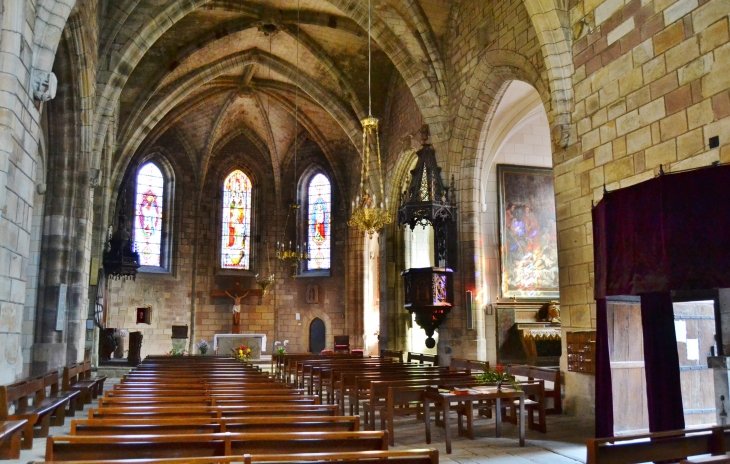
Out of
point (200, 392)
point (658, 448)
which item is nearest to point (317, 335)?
point (200, 392)

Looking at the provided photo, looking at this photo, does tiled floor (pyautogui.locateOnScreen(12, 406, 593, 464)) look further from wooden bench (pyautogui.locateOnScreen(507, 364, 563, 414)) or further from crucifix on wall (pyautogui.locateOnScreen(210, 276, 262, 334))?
crucifix on wall (pyautogui.locateOnScreen(210, 276, 262, 334))

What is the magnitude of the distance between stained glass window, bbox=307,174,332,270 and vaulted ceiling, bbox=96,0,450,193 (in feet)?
5.42

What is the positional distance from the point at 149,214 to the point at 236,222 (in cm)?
304

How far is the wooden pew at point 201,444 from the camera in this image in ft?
10.0

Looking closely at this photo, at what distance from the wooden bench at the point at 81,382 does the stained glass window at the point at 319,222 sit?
12755 millimetres

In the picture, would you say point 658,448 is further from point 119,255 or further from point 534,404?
point 119,255

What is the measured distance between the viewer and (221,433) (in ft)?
10.5

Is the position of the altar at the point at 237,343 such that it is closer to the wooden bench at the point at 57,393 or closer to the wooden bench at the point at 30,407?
the wooden bench at the point at 57,393

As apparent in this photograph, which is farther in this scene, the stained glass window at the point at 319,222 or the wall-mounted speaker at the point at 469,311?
the stained glass window at the point at 319,222

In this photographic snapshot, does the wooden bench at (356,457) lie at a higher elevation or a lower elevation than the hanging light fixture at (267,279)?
lower

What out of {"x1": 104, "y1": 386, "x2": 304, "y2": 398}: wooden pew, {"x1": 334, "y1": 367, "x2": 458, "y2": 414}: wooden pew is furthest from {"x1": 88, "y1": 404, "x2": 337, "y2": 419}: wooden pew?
{"x1": 334, "y1": 367, "x2": 458, "y2": 414}: wooden pew

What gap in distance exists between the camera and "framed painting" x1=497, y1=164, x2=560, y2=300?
13.9m

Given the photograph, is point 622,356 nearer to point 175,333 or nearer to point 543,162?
point 543,162

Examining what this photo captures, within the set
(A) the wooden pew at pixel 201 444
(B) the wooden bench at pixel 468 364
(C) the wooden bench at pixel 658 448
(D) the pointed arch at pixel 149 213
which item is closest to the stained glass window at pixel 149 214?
(D) the pointed arch at pixel 149 213
